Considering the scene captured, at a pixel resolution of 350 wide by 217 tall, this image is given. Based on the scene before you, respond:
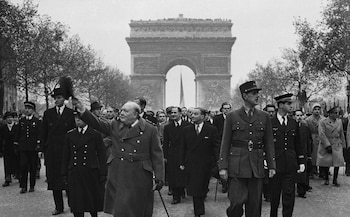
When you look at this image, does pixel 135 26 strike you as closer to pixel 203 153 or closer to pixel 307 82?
pixel 307 82

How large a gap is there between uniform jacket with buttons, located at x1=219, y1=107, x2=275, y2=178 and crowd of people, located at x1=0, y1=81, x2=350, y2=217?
0.01 m

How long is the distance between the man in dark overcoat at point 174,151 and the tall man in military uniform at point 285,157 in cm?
272

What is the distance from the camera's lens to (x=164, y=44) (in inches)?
2576

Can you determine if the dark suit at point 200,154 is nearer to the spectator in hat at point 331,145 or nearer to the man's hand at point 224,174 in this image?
the man's hand at point 224,174

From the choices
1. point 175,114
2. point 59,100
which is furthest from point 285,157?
point 59,100

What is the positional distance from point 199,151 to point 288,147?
1.73m

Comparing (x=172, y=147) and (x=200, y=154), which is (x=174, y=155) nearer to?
(x=172, y=147)

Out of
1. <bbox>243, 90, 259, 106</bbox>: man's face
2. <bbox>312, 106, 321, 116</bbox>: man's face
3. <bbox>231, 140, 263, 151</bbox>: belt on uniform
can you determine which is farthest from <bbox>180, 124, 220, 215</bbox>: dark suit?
<bbox>312, 106, 321, 116</bbox>: man's face

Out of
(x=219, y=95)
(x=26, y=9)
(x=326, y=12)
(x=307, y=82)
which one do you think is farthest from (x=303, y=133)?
(x=219, y=95)

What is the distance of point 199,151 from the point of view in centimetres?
892

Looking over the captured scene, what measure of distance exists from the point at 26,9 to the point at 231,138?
22039mm

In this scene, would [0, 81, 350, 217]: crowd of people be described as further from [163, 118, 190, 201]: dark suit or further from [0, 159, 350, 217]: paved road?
[0, 159, 350, 217]: paved road

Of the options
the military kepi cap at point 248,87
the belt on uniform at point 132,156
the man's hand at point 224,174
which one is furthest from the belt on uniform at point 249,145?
the belt on uniform at point 132,156

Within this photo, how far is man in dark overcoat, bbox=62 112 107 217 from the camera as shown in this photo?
7.31m
